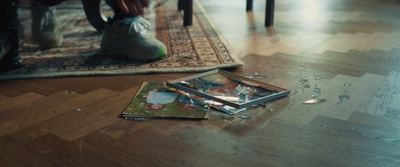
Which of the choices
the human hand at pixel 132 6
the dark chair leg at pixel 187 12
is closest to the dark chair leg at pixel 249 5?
the dark chair leg at pixel 187 12

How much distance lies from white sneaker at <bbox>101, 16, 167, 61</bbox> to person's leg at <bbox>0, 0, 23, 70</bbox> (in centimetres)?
31

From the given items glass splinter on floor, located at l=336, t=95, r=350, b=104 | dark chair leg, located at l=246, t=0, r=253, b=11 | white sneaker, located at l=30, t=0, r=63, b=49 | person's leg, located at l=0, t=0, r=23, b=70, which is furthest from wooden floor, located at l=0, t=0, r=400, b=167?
dark chair leg, located at l=246, t=0, r=253, b=11

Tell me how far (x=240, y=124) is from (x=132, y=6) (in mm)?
761

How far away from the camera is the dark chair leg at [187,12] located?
6.75ft

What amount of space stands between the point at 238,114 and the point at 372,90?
1.36ft

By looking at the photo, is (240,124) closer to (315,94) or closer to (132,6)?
(315,94)

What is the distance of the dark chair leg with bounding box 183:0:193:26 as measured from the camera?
2.06 meters

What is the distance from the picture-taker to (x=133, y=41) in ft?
4.80

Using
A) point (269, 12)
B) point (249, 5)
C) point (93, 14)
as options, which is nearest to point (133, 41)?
point (93, 14)

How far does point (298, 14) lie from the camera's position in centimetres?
247

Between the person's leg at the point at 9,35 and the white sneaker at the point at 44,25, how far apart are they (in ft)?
0.87

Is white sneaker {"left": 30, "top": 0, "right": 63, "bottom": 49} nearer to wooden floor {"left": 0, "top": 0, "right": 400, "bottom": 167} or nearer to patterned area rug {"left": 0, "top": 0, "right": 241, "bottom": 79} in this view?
patterned area rug {"left": 0, "top": 0, "right": 241, "bottom": 79}

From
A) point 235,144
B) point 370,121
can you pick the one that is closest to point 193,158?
point 235,144

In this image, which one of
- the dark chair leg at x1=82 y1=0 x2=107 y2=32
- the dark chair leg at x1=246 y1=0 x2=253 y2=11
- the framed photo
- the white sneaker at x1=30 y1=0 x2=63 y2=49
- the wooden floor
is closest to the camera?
the wooden floor
